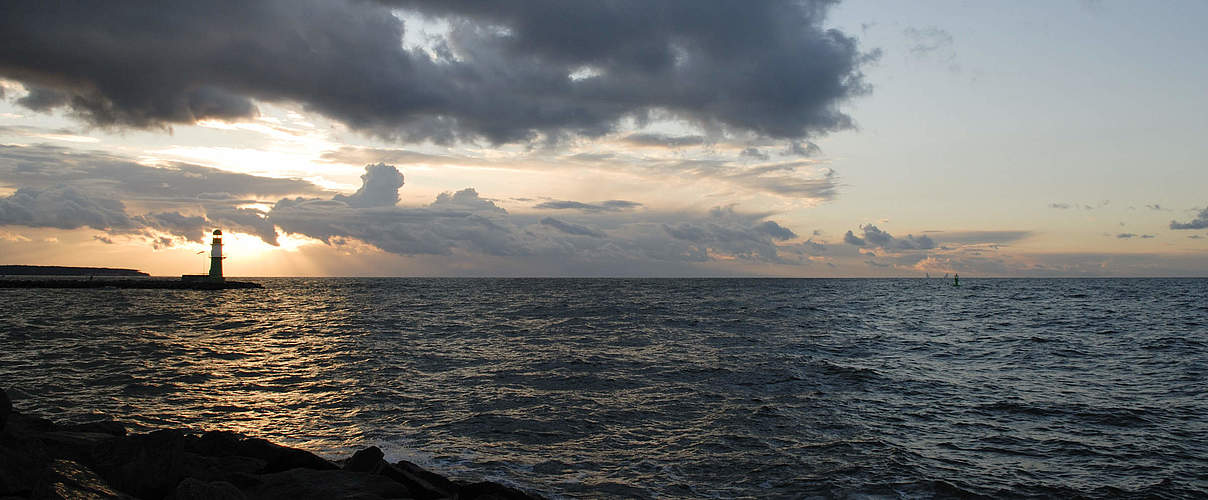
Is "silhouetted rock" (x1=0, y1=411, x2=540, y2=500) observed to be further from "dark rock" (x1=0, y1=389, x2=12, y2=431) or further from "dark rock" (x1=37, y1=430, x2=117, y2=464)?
"dark rock" (x1=0, y1=389, x2=12, y2=431)

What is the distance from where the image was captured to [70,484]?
321 inches

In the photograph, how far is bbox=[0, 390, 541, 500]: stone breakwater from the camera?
8508 millimetres

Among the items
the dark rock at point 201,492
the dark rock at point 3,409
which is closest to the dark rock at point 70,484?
the dark rock at point 201,492

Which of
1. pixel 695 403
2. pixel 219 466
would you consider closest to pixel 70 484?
pixel 219 466

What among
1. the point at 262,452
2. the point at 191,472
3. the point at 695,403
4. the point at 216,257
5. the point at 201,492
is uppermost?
the point at 216,257

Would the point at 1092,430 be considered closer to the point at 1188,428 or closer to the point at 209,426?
the point at 1188,428

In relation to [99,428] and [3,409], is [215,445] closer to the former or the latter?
[99,428]

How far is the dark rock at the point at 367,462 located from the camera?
37.5 ft

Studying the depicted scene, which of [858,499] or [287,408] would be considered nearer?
[858,499]

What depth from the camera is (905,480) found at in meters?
13.3

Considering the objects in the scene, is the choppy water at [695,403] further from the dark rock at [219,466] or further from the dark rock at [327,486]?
the dark rock at [327,486]

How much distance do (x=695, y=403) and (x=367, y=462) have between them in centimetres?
1156

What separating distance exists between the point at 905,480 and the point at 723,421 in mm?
5706

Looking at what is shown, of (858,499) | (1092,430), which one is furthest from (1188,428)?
(858,499)
